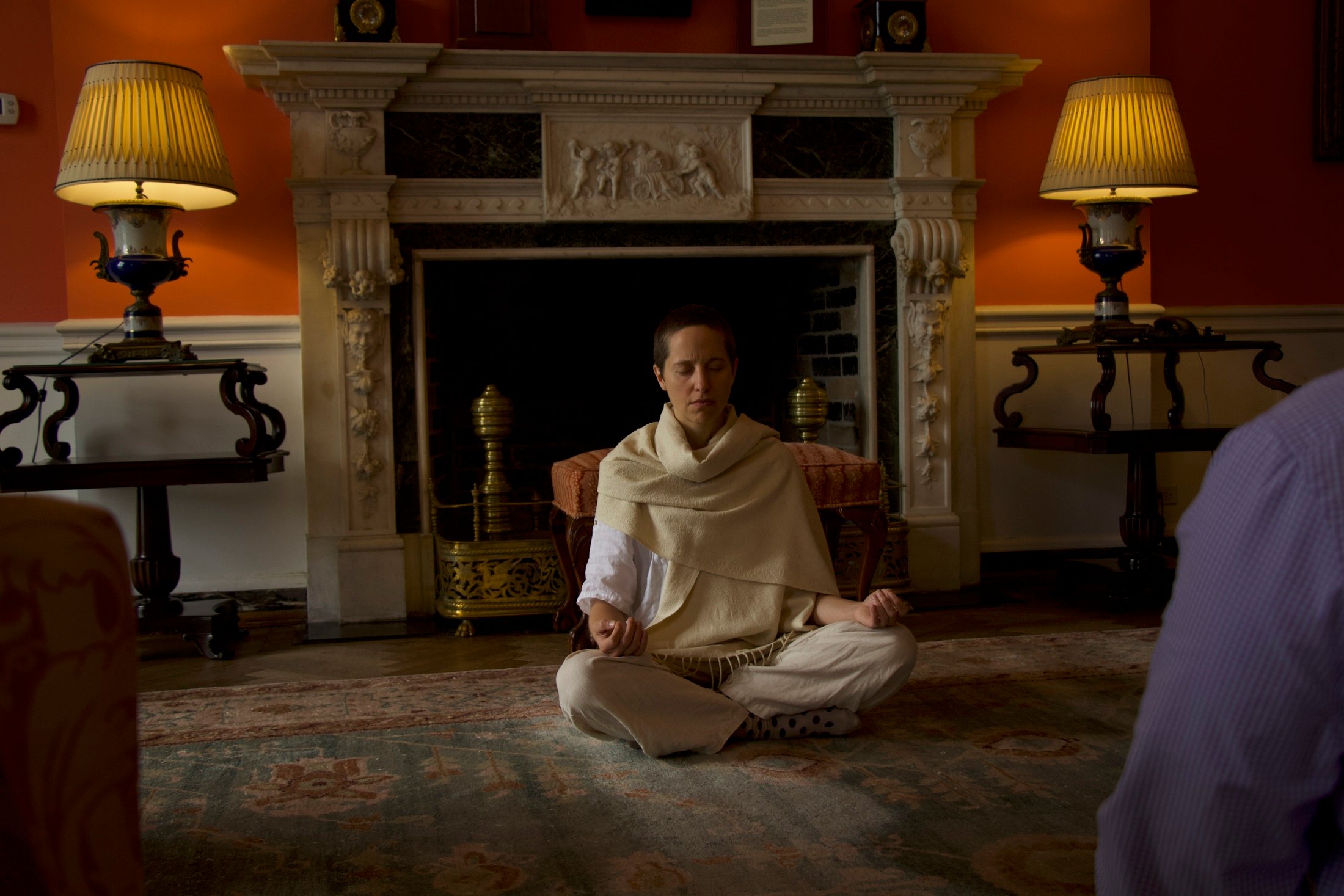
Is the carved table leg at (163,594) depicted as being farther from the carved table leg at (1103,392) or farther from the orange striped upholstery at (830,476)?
the carved table leg at (1103,392)

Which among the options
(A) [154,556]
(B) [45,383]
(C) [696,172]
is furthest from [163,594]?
(C) [696,172]

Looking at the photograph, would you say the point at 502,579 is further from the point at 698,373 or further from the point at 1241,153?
the point at 1241,153

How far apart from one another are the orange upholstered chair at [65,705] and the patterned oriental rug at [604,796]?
2.53 feet

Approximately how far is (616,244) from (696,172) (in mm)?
349

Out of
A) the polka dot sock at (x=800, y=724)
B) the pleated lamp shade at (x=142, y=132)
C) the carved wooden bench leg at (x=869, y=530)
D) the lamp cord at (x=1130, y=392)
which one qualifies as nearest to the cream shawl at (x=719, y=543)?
the polka dot sock at (x=800, y=724)

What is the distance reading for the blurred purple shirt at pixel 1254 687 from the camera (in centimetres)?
64

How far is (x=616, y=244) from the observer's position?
365 cm

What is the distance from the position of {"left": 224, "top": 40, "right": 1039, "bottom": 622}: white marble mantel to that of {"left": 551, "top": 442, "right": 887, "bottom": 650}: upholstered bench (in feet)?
1.73

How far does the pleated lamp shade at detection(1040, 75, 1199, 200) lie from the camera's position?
3494 millimetres

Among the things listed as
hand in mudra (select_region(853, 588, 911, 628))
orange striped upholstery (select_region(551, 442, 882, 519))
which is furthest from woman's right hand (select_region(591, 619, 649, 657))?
orange striped upholstery (select_region(551, 442, 882, 519))

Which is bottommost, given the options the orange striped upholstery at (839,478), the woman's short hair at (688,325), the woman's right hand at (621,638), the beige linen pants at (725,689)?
the beige linen pants at (725,689)

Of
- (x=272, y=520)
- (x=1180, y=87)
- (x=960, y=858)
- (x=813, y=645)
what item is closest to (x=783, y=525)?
(x=813, y=645)

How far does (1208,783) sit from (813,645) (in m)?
1.54

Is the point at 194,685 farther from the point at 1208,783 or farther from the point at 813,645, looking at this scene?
the point at 1208,783
